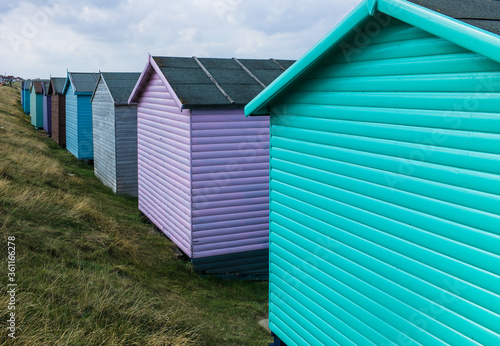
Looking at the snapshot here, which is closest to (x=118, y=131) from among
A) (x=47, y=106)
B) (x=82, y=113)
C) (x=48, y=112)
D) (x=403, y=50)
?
(x=82, y=113)

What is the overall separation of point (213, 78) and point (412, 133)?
281 inches

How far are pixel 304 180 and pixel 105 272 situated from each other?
389 cm

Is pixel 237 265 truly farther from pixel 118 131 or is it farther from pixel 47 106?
pixel 47 106

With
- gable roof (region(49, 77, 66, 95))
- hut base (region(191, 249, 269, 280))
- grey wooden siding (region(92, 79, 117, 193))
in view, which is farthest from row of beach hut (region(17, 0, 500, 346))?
gable roof (region(49, 77, 66, 95))

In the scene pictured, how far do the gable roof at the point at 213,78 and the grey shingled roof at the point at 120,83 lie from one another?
4181 millimetres

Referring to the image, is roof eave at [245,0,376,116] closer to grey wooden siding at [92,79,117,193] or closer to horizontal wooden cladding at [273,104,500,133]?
horizontal wooden cladding at [273,104,500,133]

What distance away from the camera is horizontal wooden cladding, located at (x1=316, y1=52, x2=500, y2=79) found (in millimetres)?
3688

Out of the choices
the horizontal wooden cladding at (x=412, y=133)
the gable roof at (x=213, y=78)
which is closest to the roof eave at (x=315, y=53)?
the horizontal wooden cladding at (x=412, y=133)

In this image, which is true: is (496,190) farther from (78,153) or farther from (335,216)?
(78,153)

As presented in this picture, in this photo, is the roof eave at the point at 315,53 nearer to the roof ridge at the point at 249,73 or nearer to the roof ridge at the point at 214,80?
the roof ridge at the point at 214,80

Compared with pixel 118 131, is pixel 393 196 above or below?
below

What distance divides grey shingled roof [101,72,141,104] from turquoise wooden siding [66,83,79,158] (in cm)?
539

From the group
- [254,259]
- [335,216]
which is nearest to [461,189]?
[335,216]

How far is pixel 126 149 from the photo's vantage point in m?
16.9
